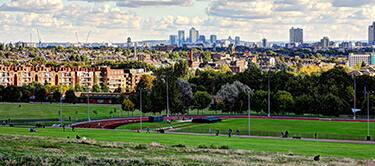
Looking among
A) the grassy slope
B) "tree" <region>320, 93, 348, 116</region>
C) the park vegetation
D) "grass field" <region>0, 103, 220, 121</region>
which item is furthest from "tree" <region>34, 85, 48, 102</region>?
"tree" <region>320, 93, 348, 116</region>

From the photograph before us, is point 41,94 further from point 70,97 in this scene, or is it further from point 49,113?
point 49,113

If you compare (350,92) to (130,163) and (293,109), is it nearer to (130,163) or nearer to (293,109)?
(293,109)

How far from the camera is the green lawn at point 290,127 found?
70938mm

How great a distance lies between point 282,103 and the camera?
99.3 metres

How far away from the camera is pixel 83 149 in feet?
117

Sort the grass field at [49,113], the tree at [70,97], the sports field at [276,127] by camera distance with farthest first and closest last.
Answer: the tree at [70,97], the grass field at [49,113], the sports field at [276,127]

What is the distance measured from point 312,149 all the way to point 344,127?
34169 mm

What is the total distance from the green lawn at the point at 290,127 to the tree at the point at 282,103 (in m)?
8.81

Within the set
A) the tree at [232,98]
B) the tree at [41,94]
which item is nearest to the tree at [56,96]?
the tree at [41,94]

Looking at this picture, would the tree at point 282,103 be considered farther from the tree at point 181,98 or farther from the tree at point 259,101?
the tree at point 181,98

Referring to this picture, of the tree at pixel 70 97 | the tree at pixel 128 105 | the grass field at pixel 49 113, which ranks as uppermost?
the tree at pixel 70 97

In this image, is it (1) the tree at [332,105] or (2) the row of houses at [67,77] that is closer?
(1) the tree at [332,105]

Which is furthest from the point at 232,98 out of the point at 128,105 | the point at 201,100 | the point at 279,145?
the point at 279,145

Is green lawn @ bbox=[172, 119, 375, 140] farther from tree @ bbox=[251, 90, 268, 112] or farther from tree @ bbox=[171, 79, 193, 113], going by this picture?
tree @ bbox=[171, 79, 193, 113]
